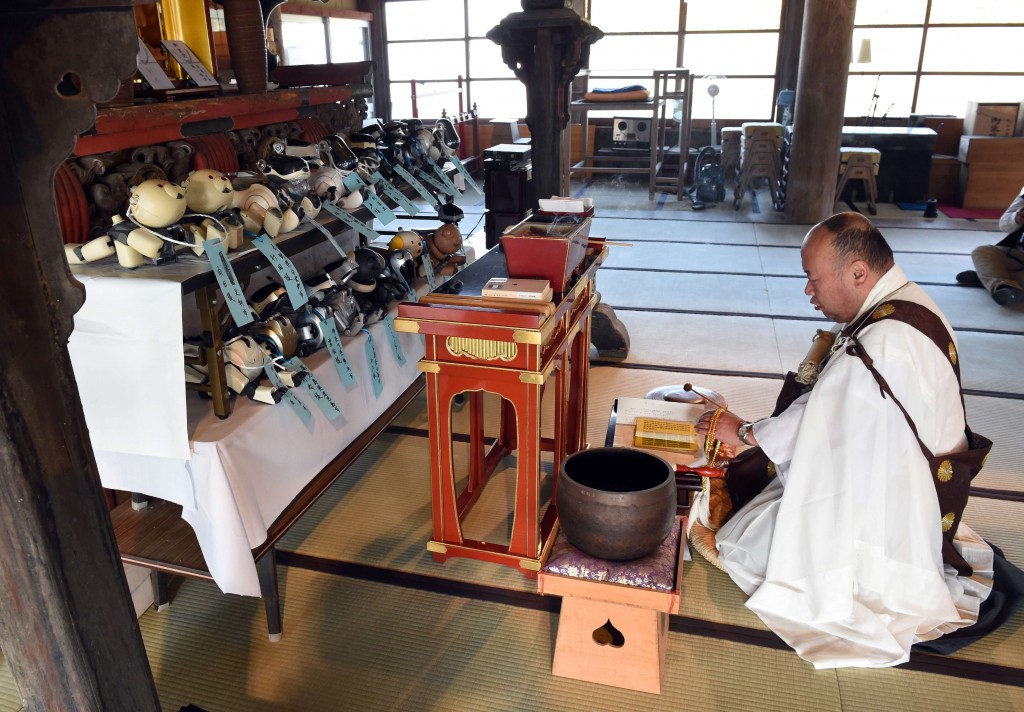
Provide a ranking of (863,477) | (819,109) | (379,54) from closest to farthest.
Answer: (863,477) → (819,109) → (379,54)

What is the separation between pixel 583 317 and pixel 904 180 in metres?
6.80

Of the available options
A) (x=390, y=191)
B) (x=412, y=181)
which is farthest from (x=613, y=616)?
(x=412, y=181)

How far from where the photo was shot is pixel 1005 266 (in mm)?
4902

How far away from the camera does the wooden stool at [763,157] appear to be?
298 inches

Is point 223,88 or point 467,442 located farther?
point 467,442

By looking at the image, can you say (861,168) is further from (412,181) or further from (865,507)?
(865,507)

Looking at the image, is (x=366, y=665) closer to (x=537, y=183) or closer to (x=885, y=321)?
(x=885, y=321)

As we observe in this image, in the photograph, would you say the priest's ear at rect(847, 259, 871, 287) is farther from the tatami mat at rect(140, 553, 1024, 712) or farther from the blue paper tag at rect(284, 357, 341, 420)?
the blue paper tag at rect(284, 357, 341, 420)

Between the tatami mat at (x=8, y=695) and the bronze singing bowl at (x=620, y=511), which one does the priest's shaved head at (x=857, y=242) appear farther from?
the tatami mat at (x=8, y=695)

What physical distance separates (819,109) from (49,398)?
694 centimetres

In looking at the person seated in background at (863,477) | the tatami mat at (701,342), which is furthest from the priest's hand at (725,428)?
the tatami mat at (701,342)

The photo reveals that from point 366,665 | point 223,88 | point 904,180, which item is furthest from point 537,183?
point 904,180

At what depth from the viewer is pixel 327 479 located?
2.29m

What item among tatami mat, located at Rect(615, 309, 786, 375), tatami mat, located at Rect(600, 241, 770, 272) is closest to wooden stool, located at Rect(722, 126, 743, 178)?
tatami mat, located at Rect(600, 241, 770, 272)
